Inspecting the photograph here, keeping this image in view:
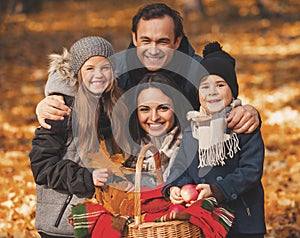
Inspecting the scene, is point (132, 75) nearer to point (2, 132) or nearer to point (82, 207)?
point (82, 207)

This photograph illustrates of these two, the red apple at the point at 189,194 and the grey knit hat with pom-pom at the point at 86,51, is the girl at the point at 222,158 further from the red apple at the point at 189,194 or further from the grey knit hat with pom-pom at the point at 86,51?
the grey knit hat with pom-pom at the point at 86,51

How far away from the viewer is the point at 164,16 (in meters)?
4.55

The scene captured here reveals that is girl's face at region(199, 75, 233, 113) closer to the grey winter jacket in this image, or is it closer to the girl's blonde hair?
the girl's blonde hair

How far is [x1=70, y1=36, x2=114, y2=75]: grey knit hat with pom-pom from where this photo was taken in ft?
13.7

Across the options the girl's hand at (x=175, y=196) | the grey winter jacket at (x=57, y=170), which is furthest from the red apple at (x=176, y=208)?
the grey winter jacket at (x=57, y=170)

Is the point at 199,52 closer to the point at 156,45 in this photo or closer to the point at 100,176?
the point at 156,45

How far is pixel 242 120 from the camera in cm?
383

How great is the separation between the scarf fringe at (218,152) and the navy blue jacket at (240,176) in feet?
0.13

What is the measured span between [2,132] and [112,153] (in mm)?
4257

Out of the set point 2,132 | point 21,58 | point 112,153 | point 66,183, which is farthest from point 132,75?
point 21,58

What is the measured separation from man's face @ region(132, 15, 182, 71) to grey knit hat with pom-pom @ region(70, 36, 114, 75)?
309 mm

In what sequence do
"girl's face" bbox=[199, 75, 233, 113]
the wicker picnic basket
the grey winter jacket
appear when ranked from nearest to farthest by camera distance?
the wicker picnic basket → "girl's face" bbox=[199, 75, 233, 113] → the grey winter jacket

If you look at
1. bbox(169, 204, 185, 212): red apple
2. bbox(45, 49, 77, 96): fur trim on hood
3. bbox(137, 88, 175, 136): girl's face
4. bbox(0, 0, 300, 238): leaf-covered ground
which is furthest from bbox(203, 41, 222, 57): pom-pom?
bbox(0, 0, 300, 238): leaf-covered ground

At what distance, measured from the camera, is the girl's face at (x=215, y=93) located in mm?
3877
